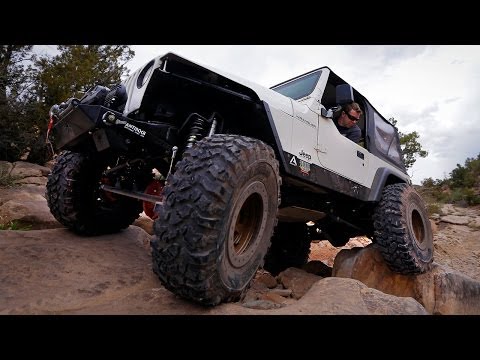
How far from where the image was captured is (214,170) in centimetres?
189

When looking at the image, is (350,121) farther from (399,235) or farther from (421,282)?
(421,282)

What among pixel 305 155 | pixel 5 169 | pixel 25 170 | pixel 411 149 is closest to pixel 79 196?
pixel 305 155

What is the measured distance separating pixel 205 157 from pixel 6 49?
11.9 meters

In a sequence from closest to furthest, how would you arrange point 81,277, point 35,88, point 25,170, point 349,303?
point 349,303
point 81,277
point 25,170
point 35,88

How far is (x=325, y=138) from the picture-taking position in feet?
10.6

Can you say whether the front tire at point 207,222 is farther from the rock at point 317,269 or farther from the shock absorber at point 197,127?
the rock at point 317,269

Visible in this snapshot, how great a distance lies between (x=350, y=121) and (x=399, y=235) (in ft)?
4.66

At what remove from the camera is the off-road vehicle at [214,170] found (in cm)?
182

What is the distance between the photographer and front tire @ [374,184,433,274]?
3666mm

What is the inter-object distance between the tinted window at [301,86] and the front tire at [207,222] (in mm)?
1569

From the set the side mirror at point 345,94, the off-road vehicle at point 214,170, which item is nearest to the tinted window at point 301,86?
the off-road vehicle at point 214,170

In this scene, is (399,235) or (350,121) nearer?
(399,235)

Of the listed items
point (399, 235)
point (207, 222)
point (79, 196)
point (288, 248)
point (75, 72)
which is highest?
point (75, 72)
